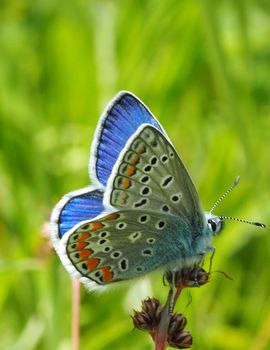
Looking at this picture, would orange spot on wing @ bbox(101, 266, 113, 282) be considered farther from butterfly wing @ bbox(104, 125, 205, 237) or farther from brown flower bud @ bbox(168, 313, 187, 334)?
brown flower bud @ bbox(168, 313, 187, 334)

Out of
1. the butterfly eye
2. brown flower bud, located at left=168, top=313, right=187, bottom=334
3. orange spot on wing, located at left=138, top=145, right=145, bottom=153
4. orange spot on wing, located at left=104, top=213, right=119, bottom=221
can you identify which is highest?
orange spot on wing, located at left=138, top=145, right=145, bottom=153

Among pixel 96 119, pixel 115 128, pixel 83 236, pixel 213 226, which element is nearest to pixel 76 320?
pixel 83 236

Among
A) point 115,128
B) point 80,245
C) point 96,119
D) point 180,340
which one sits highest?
point 115,128

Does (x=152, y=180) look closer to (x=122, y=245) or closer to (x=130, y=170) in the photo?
(x=130, y=170)

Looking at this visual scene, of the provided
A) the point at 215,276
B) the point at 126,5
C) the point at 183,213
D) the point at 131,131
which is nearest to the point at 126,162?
the point at 131,131

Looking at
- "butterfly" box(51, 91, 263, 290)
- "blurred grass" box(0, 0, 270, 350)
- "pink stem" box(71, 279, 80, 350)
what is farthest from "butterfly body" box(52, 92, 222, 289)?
"blurred grass" box(0, 0, 270, 350)

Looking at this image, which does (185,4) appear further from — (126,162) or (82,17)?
(126,162)
